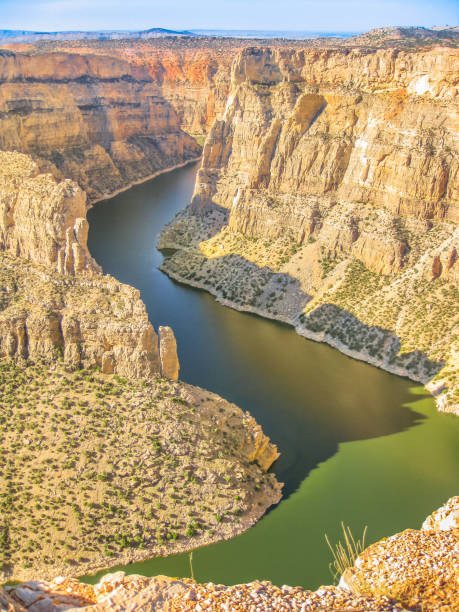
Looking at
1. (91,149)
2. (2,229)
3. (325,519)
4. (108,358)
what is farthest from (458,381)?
(91,149)

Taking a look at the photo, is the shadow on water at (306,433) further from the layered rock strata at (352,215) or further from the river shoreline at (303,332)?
the layered rock strata at (352,215)

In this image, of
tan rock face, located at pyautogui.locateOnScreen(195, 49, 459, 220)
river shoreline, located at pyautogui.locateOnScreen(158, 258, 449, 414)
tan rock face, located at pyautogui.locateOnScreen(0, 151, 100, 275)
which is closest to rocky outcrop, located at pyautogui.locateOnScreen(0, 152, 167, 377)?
tan rock face, located at pyautogui.locateOnScreen(0, 151, 100, 275)

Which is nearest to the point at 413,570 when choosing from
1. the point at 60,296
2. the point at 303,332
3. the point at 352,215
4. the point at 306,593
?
the point at 306,593

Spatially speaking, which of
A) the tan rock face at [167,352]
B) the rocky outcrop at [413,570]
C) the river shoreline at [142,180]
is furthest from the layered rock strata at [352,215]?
the river shoreline at [142,180]

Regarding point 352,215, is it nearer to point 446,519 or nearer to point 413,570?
point 446,519

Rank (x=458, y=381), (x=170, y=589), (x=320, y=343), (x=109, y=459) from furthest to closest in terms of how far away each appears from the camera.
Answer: (x=320, y=343) < (x=458, y=381) < (x=109, y=459) < (x=170, y=589)

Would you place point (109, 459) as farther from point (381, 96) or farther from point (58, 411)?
point (381, 96)
